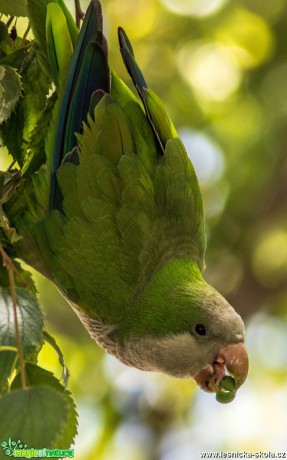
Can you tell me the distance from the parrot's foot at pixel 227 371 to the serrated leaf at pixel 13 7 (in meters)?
1.21

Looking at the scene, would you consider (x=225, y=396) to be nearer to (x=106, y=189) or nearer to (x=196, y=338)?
(x=196, y=338)

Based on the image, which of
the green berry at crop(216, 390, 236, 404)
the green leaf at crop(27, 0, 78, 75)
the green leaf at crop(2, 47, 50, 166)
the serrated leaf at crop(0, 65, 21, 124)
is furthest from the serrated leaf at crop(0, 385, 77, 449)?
the green leaf at crop(27, 0, 78, 75)

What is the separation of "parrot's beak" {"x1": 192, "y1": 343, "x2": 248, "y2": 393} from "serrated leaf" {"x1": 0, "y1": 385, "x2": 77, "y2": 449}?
1.03 m

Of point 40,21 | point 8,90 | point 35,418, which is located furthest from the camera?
point 40,21

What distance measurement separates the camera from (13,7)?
1935 millimetres

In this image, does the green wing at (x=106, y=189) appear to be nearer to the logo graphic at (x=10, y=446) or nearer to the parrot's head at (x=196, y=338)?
the parrot's head at (x=196, y=338)

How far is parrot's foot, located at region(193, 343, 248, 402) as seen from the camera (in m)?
2.44

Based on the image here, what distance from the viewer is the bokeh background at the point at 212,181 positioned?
16.6ft

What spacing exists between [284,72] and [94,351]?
7.64 feet

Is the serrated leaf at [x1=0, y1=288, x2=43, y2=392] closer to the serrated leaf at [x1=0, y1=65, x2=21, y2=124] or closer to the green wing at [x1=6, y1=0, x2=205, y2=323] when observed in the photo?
the serrated leaf at [x1=0, y1=65, x2=21, y2=124]

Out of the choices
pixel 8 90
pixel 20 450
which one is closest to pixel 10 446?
pixel 20 450

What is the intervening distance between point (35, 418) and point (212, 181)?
3812 millimetres

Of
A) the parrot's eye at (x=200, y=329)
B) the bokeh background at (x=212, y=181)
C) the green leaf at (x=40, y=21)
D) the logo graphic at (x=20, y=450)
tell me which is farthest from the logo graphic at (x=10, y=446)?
the bokeh background at (x=212, y=181)

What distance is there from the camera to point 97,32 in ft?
7.76
